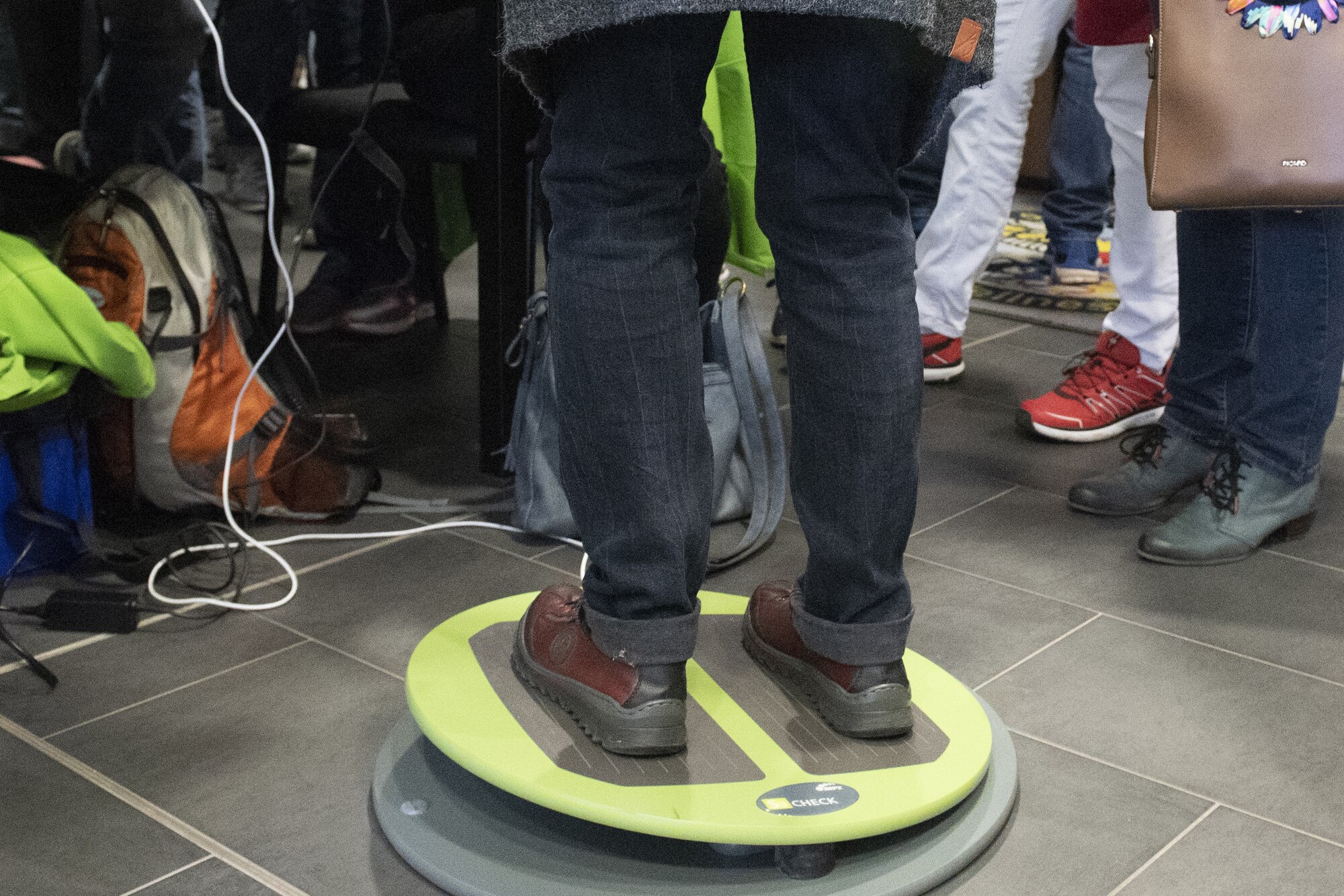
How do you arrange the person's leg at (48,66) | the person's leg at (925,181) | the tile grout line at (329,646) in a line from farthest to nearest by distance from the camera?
the person's leg at (48,66)
the person's leg at (925,181)
the tile grout line at (329,646)

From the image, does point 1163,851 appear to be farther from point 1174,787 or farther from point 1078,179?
point 1078,179

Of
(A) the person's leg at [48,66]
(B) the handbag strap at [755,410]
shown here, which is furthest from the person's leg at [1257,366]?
(A) the person's leg at [48,66]

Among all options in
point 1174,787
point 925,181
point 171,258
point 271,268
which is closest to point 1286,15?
point 1174,787

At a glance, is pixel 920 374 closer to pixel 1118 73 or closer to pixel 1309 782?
pixel 1309 782

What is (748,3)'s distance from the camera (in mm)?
805

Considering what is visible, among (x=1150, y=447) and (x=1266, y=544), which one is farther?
(x=1150, y=447)

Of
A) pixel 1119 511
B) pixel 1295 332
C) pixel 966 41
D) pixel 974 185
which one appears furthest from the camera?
pixel 974 185

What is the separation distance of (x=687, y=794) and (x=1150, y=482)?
1.01 metres

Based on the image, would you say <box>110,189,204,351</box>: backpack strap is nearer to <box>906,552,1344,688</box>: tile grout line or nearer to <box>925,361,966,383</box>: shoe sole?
<box>906,552,1344,688</box>: tile grout line

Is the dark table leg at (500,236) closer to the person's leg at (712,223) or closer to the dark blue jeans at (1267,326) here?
the person's leg at (712,223)

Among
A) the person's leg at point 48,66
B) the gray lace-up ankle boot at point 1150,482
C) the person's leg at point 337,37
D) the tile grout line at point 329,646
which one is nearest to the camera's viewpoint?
the tile grout line at point 329,646

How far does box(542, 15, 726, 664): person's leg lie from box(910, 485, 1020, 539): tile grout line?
738mm

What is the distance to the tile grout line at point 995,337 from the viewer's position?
8.42 feet

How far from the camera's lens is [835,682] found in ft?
3.54
